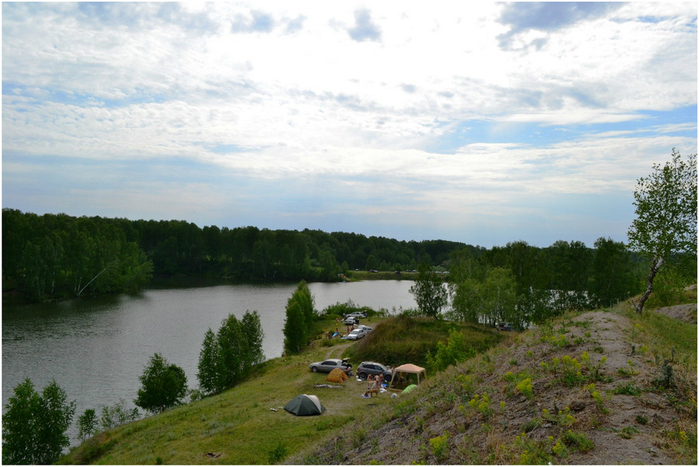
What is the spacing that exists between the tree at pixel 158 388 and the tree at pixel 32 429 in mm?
5527

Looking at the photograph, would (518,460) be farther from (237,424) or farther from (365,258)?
(365,258)

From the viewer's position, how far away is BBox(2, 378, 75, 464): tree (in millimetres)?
23812

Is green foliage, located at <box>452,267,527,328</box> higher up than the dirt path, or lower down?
higher up

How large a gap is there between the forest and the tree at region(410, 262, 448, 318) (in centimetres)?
414

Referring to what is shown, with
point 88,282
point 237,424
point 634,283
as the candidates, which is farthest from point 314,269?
point 237,424

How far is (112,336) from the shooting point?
A: 50312 millimetres

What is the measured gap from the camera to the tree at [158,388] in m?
29.8

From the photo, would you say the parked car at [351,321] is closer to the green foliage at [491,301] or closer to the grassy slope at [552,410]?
the green foliage at [491,301]

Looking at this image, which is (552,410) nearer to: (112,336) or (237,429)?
(237,429)

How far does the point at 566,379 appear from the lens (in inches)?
409

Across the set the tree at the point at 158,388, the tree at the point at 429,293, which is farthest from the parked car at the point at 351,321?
the tree at the point at 158,388

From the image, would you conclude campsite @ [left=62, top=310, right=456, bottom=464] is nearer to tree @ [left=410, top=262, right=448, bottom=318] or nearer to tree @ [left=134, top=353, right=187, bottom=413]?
tree @ [left=134, top=353, right=187, bottom=413]

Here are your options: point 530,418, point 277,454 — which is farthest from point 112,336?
point 530,418

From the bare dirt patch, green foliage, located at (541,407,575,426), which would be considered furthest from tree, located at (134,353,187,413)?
the bare dirt patch
